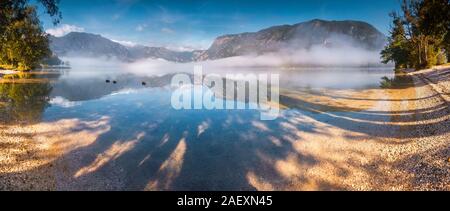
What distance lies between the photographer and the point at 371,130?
24.2 m

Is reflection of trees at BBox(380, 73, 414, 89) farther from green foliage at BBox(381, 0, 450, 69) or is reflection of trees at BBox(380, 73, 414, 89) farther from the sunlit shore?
the sunlit shore

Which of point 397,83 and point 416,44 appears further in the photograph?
point 416,44

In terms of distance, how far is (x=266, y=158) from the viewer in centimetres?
1905

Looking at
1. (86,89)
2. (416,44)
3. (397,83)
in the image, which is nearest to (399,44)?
(416,44)

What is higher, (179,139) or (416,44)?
(416,44)

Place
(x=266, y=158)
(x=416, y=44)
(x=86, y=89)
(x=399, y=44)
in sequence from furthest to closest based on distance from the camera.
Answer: (x=399, y=44)
(x=416, y=44)
(x=86, y=89)
(x=266, y=158)

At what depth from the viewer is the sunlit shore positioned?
15023mm

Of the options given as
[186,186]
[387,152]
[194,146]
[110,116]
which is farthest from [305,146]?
[110,116]

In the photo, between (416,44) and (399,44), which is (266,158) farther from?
(399,44)

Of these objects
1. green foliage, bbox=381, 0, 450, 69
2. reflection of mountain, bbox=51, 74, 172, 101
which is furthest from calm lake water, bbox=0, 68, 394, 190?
green foliage, bbox=381, 0, 450, 69

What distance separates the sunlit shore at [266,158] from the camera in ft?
49.3

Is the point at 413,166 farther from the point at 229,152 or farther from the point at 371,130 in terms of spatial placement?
the point at 229,152

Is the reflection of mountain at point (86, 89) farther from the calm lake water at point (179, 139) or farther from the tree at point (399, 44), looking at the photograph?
the tree at point (399, 44)

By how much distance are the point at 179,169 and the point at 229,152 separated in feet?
14.9
